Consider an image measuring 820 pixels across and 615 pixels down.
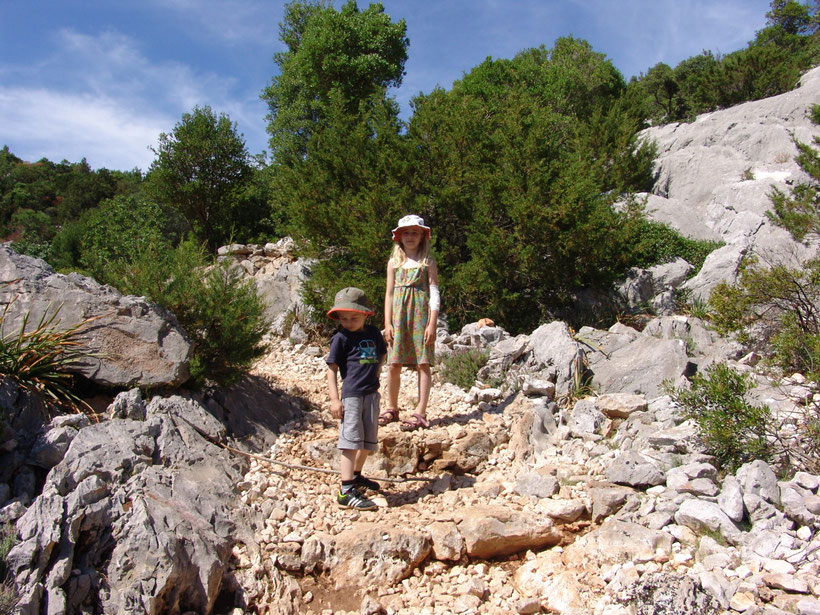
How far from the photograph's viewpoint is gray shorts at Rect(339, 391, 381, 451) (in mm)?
3775

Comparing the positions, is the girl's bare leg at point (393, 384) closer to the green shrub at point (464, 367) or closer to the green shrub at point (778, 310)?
the green shrub at point (464, 367)

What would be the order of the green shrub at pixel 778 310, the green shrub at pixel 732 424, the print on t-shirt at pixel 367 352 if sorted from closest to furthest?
the green shrub at pixel 732 424, the print on t-shirt at pixel 367 352, the green shrub at pixel 778 310

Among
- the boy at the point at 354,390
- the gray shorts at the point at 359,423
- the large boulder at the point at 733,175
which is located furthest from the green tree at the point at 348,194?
the large boulder at the point at 733,175

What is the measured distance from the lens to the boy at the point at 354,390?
3.79 meters

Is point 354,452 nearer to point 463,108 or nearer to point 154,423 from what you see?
point 154,423

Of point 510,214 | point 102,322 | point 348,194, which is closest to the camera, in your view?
point 102,322

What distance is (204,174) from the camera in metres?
14.6

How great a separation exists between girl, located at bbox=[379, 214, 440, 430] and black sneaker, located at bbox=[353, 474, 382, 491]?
840 mm

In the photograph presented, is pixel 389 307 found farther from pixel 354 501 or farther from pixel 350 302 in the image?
pixel 354 501

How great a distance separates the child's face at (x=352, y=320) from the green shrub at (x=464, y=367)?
2422 millimetres

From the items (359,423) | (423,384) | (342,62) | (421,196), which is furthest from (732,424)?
(342,62)

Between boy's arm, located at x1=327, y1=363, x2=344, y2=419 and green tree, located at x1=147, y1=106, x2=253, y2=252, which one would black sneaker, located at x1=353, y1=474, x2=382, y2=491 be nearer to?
boy's arm, located at x1=327, y1=363, x2=344, y2=419

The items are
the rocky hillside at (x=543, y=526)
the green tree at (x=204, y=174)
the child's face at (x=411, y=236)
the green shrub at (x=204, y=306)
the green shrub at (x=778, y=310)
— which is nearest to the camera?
the rocky hillside at (x=543, y=526)

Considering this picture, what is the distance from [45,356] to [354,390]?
2.21m
